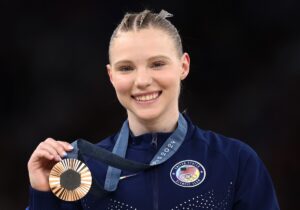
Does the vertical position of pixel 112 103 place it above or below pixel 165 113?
above

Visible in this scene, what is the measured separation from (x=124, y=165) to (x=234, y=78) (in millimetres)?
2504

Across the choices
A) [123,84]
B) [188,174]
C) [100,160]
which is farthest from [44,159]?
[188,174]

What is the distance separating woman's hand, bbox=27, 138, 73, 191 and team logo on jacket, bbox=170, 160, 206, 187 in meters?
0.39

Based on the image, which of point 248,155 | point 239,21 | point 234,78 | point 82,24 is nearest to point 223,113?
point 234,78

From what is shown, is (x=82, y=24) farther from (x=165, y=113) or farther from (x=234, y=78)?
(x=165, y=113)

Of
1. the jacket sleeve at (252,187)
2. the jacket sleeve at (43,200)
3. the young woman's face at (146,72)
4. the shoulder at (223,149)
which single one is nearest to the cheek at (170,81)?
the young woman's face at (146,72)

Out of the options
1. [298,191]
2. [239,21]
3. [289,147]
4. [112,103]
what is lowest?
[298,191]

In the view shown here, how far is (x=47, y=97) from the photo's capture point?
4.59 m

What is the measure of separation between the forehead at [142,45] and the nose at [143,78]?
52 mm

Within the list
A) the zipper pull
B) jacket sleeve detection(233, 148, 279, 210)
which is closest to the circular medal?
the zipper pull

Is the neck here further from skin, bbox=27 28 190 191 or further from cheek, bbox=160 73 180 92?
cheek, bbox=160 73 180 92

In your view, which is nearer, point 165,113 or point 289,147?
point 165,113

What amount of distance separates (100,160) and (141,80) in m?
0.32

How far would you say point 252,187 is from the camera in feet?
7.47
